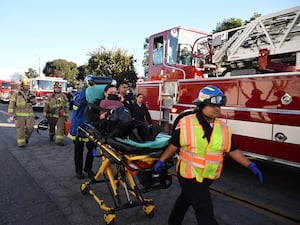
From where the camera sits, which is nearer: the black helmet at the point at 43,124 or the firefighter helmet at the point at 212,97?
the firefighter helmet at the point at 212,97

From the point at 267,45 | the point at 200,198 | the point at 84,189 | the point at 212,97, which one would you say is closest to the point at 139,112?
the point at 84,189

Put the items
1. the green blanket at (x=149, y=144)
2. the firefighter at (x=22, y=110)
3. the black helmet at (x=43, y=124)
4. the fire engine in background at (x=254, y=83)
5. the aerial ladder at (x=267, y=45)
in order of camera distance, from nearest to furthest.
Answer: the green blanket at (x=149, y=144) < the fire engine in background at (x=254, y=83) < the aerial ladder at (x=267, y=45) < the firefighter at (x=22, y=110) < the black helmet at (x=43, y=124)

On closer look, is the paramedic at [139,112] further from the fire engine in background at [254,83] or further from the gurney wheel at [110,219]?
the gurney wheel at [110,219]

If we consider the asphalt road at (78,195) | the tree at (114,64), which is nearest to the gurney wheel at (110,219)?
the asphalt road at (78,195)

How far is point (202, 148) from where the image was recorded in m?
2.31

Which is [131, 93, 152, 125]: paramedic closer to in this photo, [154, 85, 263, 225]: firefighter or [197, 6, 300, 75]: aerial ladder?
[197, 6, 300, 75]: aerial ladder

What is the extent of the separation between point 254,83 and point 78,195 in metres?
3.26

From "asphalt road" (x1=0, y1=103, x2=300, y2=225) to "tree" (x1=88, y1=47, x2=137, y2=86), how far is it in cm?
2400

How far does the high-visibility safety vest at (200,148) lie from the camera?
7.57 ft

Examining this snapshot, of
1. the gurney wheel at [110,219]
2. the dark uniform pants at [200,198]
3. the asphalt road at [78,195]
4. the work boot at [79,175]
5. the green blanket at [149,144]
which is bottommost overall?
the asphalt road at [78,195]

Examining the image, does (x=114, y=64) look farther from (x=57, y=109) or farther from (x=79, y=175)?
(x=79, y=175)

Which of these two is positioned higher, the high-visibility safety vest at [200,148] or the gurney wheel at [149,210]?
the high-visibility safety vest at [200,148]

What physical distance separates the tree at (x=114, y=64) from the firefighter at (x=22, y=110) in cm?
2245

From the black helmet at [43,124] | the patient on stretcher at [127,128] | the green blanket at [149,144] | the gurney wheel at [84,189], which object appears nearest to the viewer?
the green blanket at [149,144]
